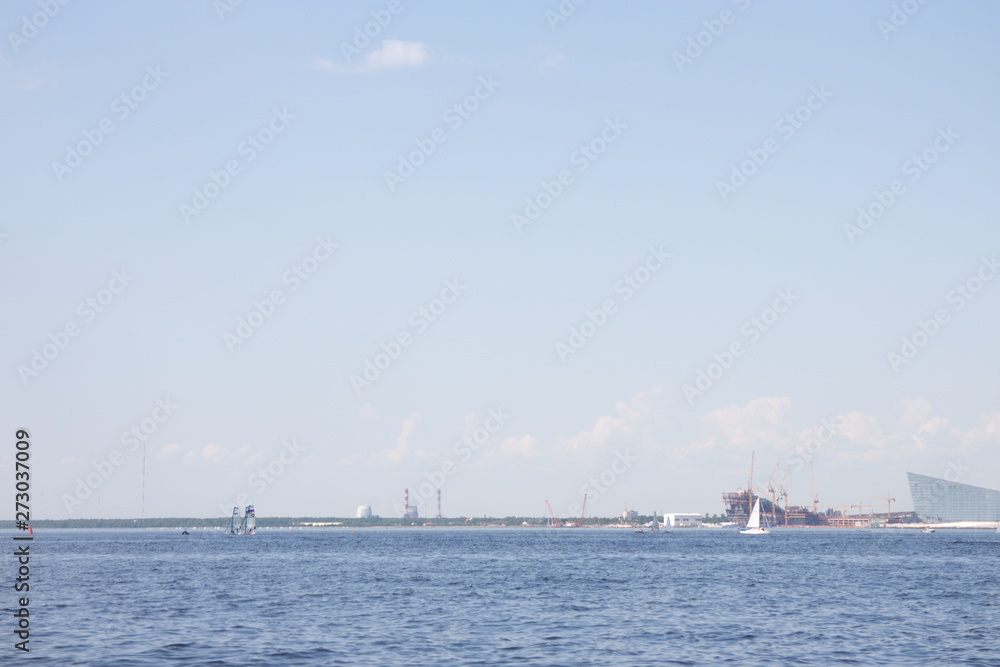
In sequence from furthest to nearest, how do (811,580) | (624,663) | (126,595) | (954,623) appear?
(811,580), (126,595), (954,623), (624,663)

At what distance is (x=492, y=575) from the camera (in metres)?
97.9

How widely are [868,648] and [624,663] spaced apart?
13388 mm

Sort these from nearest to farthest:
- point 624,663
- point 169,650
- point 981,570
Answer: point 624,663 → point 169,650 → point 981,570

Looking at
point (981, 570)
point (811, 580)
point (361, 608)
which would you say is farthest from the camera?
point (981, 570)

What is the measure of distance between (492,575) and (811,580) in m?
31.6

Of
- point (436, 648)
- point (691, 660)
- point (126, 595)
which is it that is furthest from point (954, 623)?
point (126, 595)

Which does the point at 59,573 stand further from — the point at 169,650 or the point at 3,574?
the point at 169,650

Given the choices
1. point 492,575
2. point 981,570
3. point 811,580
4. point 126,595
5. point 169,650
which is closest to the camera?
point 169,650

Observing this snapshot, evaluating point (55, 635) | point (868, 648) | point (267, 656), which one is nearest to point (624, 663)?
point (868, 648)

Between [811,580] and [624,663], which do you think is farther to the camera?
[811,580]

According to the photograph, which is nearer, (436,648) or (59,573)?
(436,648)

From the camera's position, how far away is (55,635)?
5062 centimetres

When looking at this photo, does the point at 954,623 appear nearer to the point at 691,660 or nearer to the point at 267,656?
the point at 691,660

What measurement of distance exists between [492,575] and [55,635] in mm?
53388
